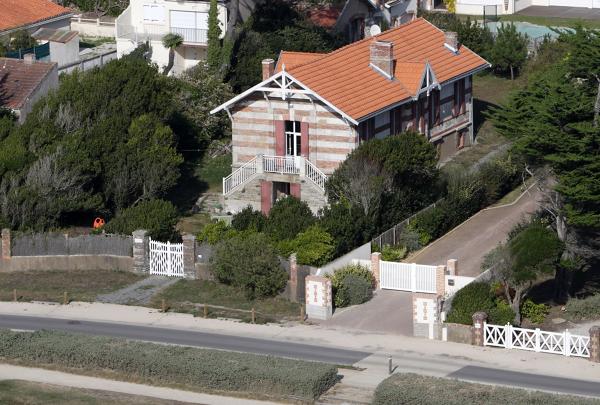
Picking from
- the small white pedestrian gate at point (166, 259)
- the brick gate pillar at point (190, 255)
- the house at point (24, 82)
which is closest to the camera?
the brick gate pillar at point (190, 255)

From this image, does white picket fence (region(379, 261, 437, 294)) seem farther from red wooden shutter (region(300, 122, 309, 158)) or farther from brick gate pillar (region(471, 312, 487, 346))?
red wooden shutter (region(300, 122, 309, 158))

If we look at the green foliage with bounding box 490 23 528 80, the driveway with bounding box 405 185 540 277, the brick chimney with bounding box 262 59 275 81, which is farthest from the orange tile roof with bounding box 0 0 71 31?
the driveway with bounding box 405 185 540 277

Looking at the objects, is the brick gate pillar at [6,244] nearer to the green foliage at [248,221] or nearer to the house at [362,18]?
the green foliage at [248,221]

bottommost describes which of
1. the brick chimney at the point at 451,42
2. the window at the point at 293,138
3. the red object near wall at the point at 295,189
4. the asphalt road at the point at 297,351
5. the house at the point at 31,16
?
the asphalt road at the point at 297,351

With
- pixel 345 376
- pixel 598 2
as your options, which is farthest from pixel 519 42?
pixel 345 376

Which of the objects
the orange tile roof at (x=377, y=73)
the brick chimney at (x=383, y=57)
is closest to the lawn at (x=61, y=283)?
the orange tile roof at (x=377, y=73)

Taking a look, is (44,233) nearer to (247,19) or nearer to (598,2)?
(247,19)
